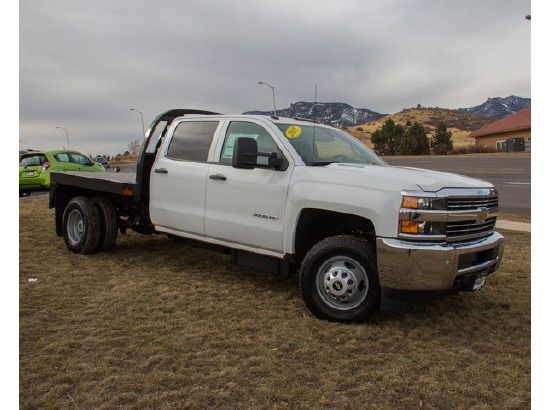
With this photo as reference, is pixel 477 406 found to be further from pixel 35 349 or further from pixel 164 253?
pixel 164 253

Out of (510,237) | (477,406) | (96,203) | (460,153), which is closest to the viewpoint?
(477,406)

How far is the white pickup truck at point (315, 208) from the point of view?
411cm

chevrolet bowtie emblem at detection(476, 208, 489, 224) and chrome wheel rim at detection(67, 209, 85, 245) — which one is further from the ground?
chevrolet bowtie emblem at detection(476, 208, 489, 224)

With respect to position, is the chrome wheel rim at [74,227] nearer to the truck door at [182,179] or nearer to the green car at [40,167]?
the truck door at [182,179]

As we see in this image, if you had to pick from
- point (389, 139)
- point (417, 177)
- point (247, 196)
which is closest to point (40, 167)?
point (247, 196)

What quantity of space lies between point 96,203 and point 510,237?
22.3 ft

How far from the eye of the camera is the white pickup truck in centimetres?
411

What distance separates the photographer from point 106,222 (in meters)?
7.11

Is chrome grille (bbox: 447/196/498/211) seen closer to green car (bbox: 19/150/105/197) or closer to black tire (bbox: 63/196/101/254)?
black tire (bbox: 63/196/101/254)

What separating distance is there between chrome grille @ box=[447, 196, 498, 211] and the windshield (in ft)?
4.46

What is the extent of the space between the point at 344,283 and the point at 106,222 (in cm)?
400

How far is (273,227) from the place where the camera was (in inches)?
196

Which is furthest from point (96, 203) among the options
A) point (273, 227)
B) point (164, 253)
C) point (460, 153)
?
point (460, 153)

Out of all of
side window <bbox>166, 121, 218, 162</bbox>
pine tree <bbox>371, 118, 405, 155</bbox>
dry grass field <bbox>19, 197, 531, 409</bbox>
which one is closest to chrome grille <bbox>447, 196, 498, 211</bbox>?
dry grass field <bbox>19, 197, 531, 409</bbox>
